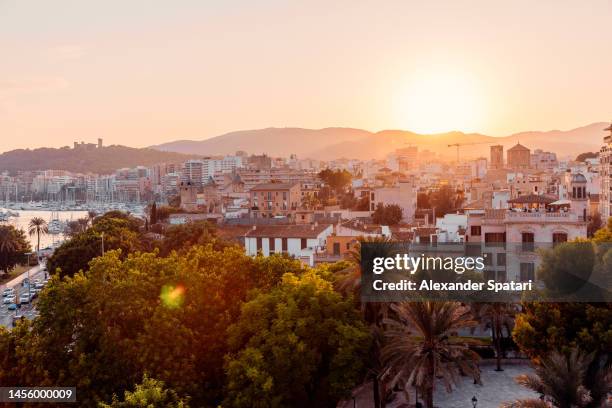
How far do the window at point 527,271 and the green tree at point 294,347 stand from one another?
12.5 m

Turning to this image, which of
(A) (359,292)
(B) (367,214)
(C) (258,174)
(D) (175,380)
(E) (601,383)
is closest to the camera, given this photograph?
(E) (601,383)

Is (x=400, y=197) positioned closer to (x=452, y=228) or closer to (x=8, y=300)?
(x=452, y=228)

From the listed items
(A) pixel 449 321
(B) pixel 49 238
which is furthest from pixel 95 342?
(B) pixel 49 238

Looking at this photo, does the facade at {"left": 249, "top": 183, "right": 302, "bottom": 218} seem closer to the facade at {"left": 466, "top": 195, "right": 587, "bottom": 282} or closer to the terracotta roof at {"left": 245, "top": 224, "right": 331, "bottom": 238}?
the terracotta roof at {"left": 245, "top": 224, "right": 331, "bottom": 238}

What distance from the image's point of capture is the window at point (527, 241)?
29.9 m

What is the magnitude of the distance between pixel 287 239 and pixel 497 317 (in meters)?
18.3

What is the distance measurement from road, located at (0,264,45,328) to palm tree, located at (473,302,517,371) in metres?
19.0

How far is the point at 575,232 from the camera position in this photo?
29828 millimetres

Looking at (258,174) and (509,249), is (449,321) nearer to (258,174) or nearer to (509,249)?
(509,249)

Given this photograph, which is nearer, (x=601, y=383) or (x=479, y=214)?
(x=601, y=383)

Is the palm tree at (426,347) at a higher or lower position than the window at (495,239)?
lower

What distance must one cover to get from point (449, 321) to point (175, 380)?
7.30m

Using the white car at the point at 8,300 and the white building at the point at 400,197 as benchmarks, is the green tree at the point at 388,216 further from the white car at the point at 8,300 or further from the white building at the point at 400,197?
the white car at the point at 8,300

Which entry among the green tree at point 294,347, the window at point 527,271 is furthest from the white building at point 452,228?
the green tree at point 294,347
